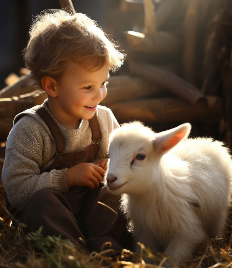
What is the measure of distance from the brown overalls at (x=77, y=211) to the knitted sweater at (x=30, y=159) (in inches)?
2.5

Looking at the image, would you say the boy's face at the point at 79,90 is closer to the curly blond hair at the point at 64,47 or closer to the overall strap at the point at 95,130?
the curly blond hair at the point at 64,47

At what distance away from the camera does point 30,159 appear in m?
2.95

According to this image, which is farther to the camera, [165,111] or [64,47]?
[165,111]

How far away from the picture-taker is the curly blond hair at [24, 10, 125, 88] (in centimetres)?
292

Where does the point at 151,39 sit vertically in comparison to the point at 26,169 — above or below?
above

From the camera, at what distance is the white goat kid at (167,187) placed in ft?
8.21

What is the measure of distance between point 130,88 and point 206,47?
4.55 ft

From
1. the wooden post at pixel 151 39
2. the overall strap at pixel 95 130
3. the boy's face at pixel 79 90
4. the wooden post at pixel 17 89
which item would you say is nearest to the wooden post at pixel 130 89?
the wooden post at pixel 151 39

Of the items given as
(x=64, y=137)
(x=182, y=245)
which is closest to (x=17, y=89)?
(x=64, y=137)

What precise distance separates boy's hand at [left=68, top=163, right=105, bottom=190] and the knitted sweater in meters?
0.06

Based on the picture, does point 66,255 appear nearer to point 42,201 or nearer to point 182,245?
point 42,201

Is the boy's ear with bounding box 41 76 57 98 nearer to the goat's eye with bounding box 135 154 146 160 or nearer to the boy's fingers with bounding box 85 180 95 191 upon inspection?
the boy's fingers with bounding box 85 180 95 191

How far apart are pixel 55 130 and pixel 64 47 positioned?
69 centimetres

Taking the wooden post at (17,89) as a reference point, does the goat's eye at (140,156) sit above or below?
above
